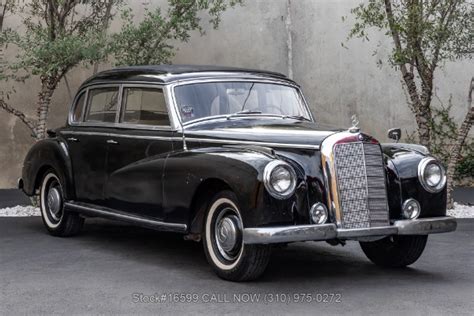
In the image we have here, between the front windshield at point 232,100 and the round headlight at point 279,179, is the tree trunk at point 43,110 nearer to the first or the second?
the front windshield at point 232,100

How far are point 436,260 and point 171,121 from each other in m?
2.66

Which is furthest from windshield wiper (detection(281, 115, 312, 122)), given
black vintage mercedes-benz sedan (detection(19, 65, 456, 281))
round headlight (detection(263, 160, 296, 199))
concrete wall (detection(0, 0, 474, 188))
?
concrete wall (detection(0, 0, 474, 188))

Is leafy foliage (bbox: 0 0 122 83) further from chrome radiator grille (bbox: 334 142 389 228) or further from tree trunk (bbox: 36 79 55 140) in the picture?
chrome radiator grille (bbox: 334 142 389 228)

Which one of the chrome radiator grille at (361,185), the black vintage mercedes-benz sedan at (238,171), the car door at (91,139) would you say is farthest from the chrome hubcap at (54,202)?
the chrome radiator grille at (361,185)

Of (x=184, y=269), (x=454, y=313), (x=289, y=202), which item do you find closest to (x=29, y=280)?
(x=184, y=269)

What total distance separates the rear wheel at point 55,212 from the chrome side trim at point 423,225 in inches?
144

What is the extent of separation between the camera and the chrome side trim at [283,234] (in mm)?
5785

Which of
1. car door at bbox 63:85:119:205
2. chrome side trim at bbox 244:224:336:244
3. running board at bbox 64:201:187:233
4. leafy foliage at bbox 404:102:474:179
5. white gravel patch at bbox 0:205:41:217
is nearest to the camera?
chrome side trim at bbox 244:224:336:244

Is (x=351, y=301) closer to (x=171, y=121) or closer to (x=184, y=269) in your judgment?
(x=184, y=269)

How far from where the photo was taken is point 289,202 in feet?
19.6

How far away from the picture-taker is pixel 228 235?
625 cm

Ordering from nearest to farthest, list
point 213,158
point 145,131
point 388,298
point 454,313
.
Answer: point 454,313 < point 388,298 < point 213,158 < point 145,131

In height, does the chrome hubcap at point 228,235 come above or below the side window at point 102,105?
below

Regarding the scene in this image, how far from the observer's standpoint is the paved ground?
5578 mm
